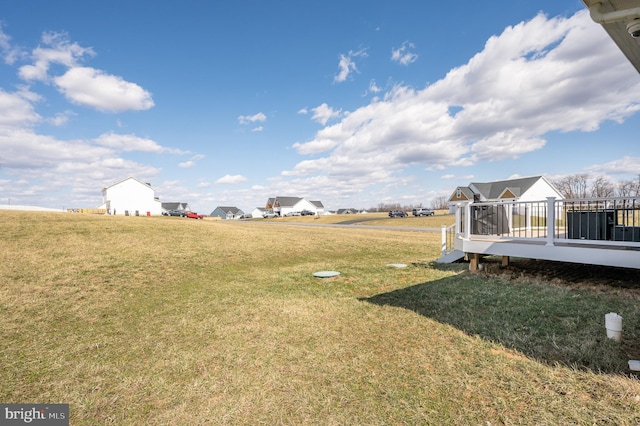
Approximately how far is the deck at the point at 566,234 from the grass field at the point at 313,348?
32.0 inches

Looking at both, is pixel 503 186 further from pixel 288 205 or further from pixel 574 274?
pixel 288 205

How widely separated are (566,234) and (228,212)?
94136 mm

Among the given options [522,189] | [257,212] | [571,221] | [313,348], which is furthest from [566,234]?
[257,212]

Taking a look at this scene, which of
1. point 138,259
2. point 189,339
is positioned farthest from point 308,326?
point 138,259

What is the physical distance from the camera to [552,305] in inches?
230

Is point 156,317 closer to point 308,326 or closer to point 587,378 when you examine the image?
point 308,326

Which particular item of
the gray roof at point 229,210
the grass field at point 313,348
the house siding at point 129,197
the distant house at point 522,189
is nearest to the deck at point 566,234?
the grass field at point 313,348

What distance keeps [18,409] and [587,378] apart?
640cm

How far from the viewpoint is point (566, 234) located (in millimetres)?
7672

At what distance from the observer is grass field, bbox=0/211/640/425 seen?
3.09 meters

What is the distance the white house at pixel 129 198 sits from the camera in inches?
1822

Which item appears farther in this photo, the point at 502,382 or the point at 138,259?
the point at 138,259

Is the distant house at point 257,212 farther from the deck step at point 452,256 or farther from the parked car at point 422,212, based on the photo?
the deck step at point 452,256

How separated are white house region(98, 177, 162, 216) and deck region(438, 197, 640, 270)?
49335mm
